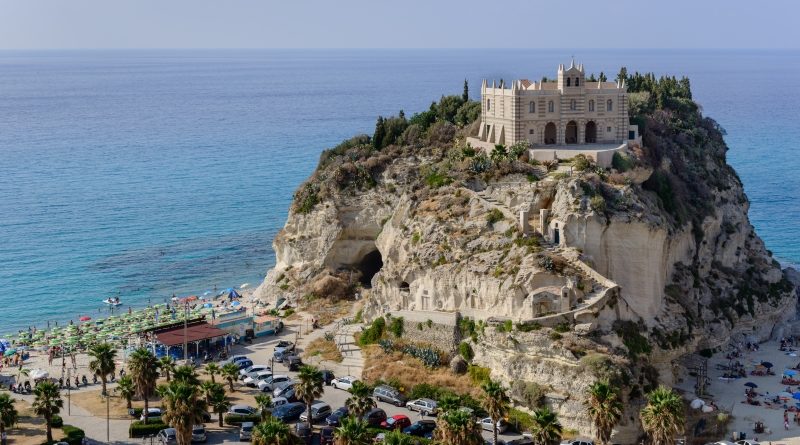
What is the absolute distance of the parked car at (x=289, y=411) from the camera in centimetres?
4903

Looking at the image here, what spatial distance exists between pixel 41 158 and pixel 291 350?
89874 mm

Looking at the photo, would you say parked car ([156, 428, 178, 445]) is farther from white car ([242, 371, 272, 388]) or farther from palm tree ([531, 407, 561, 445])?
palm tree ([531, 407, 561, 445])

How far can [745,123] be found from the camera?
582ft

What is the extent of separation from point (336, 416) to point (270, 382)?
7.14 m

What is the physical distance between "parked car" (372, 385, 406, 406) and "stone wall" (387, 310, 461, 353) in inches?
208

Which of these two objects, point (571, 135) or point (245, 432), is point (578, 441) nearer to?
point (245, 432)

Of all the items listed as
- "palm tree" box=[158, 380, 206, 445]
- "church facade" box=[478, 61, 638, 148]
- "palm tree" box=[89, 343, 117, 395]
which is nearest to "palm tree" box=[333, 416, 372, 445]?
"palm tree" box=[158, 380, 206, 445]

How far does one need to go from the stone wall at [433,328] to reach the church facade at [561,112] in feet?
49.7

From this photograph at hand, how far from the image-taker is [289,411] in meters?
49.3

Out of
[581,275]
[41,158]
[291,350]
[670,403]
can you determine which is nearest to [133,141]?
[41,158]

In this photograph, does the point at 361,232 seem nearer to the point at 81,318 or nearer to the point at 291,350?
the point at 291,350

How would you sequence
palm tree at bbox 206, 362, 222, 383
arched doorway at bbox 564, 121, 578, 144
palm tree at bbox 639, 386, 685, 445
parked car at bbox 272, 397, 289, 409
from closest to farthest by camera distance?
palm tree at bbox 639, 386, 685, 445 < parked car at bbox 272, 397, 289, 409 < palm tree at bbox 206, 362, 222, 383 < arched doorway at bbox 564, 121, 578, 144

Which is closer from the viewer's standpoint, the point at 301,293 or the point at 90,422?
the point at 90,422

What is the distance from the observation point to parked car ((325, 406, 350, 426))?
48219mm
